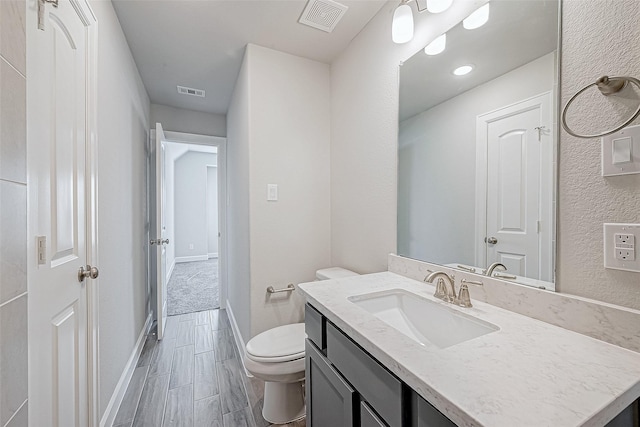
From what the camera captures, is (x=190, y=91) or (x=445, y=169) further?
(x=190, y=91)

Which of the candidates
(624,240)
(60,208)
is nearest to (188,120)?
(60,208)

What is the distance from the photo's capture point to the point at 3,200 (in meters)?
0.62

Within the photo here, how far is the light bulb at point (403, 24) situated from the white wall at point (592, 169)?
2.04ft

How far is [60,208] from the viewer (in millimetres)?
979

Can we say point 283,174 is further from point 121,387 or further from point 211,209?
point 211,209

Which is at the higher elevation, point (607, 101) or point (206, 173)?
point (206, 173)

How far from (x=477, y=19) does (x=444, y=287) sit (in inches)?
44.7

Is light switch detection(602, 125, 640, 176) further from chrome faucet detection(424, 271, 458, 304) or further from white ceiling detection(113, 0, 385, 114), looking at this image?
white ceiling detection(113, 0, 385, 114)

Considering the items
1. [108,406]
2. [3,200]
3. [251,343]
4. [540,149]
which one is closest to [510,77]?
[540,149]

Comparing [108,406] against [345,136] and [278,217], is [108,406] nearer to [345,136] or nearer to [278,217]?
[278,217]

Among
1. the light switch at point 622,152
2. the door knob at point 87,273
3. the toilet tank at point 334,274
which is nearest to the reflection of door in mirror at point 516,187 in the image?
the light switch at point 622,152

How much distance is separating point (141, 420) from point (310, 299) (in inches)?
53.4

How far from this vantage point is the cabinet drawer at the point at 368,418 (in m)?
0.71

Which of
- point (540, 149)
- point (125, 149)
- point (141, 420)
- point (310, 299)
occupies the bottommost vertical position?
point (141, 420)
